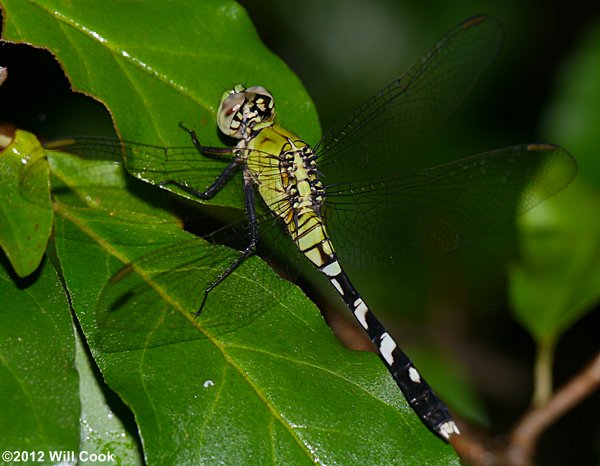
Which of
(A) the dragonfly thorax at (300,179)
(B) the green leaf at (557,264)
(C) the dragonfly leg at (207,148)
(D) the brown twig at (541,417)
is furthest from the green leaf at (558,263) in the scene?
(C) the dragonfly leg at (207,148)

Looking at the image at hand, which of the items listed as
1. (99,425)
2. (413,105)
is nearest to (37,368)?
(99,425)

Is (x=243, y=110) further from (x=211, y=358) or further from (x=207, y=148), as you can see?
(x=211, y=358)

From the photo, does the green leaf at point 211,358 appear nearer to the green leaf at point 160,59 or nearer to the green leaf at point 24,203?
the green leaf at point 24,203

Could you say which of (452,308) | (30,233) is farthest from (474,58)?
(452,308)

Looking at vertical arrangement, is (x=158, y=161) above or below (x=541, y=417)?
above

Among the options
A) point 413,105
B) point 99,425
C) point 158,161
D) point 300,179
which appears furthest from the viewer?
point 413,105

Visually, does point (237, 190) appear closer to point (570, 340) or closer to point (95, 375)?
point (95, 375)

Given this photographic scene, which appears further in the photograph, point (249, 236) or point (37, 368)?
point (249, 236)
